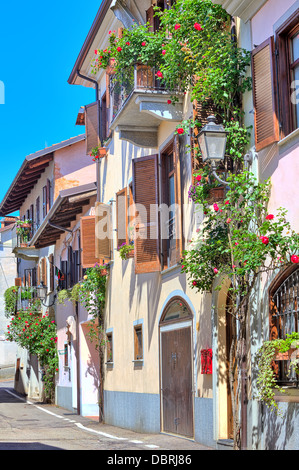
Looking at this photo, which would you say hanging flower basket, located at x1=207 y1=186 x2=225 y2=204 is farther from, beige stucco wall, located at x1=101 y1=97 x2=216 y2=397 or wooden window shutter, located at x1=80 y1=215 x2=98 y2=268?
wooden window shutter, located at x1=80 y1=215 x2=98 y2=268

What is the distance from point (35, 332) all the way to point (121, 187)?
11.6 m

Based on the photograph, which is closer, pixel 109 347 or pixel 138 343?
pixel 138 343

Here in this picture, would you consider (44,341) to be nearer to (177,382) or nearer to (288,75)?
(177,382)

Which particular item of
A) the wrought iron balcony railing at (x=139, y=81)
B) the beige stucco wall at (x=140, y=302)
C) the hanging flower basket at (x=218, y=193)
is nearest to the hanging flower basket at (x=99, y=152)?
the beige stucco wall at (x=140, y=302)

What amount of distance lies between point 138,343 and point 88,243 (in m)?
4.34

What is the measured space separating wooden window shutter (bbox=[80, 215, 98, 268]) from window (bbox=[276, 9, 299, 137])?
36.0 ft

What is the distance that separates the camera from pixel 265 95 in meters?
9.60

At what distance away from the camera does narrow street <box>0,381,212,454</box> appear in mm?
11914

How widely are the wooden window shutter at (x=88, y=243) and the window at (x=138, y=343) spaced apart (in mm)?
3919

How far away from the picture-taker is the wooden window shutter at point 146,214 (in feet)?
47.2

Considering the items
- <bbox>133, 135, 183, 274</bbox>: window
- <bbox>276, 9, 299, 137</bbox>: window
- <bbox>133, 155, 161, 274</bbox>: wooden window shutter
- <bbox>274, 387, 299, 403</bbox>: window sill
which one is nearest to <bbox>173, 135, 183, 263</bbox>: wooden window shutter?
<bbox>133, 135, 183, 274</bbox>: window

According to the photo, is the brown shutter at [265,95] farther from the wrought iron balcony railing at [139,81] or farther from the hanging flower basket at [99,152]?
the hanging flower basket at [99,152]

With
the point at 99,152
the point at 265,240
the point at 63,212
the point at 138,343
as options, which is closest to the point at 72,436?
the point at 138,343
